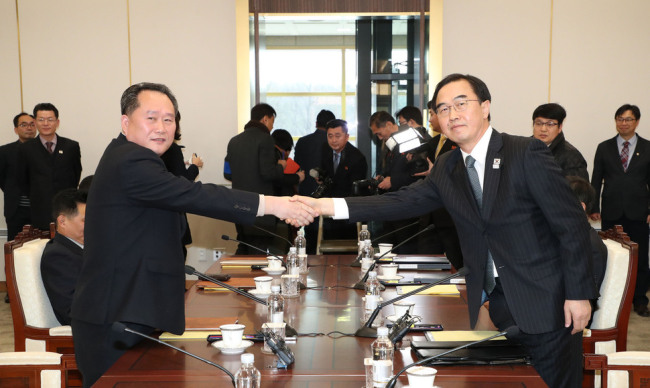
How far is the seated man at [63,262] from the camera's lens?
3.01 metres

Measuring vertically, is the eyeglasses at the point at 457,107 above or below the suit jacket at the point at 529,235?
above

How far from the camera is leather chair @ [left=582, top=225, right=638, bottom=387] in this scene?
2.99 metres

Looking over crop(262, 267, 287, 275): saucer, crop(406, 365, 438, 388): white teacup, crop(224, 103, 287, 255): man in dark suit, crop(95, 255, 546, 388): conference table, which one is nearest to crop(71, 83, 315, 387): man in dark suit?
crop(95, 255, 546, 388): conference table

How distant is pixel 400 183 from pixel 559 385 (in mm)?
3312

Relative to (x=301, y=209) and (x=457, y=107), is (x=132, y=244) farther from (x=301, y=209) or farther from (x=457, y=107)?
(x=457, y=107)

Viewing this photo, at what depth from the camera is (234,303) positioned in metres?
2.84

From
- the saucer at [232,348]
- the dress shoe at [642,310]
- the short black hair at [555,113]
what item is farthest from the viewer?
the dress shoe at [642,310]

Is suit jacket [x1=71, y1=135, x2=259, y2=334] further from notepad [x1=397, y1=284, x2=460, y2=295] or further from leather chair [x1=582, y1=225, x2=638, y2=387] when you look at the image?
leather chair [x1=582, y1=225, x2=638, y2=387]

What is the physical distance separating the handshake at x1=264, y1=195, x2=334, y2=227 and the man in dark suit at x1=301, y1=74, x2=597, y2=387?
0.61m

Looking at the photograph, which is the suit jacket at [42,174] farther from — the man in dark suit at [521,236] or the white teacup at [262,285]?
the man in dark suit at [521,236]

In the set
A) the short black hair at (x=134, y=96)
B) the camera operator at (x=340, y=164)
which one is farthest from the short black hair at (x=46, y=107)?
the short black hair at (x=134, y=96)

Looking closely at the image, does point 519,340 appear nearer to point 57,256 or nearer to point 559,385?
point 559,385

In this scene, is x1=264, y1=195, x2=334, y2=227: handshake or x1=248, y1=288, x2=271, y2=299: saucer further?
x1=248, y1=288, x2=271, y2=299: saucer

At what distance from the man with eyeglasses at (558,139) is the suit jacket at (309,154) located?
2137mm
